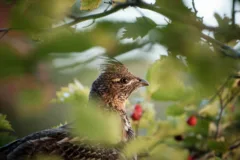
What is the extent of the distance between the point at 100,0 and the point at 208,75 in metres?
0.57

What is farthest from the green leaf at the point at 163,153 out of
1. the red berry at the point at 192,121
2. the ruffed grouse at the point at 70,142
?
the red berry at the point at 192,121

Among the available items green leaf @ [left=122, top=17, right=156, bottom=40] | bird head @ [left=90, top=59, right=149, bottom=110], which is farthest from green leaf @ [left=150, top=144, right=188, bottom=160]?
bird head @ [left=90, top=59, right=149, bottom=110]

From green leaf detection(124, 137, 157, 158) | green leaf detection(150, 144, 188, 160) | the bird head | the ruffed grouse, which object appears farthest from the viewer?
the bird head

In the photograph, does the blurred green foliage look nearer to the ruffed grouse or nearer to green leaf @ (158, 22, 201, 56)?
green leaf @ (158, 22, 201, 56)

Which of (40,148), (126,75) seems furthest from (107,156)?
(126,75)

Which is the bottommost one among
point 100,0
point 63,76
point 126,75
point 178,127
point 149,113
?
point 63,76

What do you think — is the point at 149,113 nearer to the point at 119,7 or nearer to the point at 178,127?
the point at 178,127

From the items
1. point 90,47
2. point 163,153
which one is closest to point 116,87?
point 163,153

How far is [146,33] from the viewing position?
2.34ft

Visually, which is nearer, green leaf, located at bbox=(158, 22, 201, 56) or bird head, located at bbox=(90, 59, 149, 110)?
green leaf, located at bbox=(158, 22, 201, 56)

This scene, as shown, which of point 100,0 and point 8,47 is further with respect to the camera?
→ point 100,0

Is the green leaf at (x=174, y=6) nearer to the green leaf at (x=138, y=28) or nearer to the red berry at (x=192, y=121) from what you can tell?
the green leaf at (x=138, y=28)

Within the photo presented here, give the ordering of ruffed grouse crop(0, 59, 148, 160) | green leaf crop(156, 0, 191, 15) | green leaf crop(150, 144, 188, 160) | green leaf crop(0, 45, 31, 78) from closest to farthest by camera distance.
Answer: green leaf crop(0, 45, 31, 78) < green leaf crop(156, 0, 191, 15) < green leaf crop(150, 144, 188, 160) < ruffed grouse crop(0, 59, 148, 160)

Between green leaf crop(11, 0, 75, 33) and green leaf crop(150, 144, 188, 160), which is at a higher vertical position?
green leaf crop(150, 144, 188, 160)
